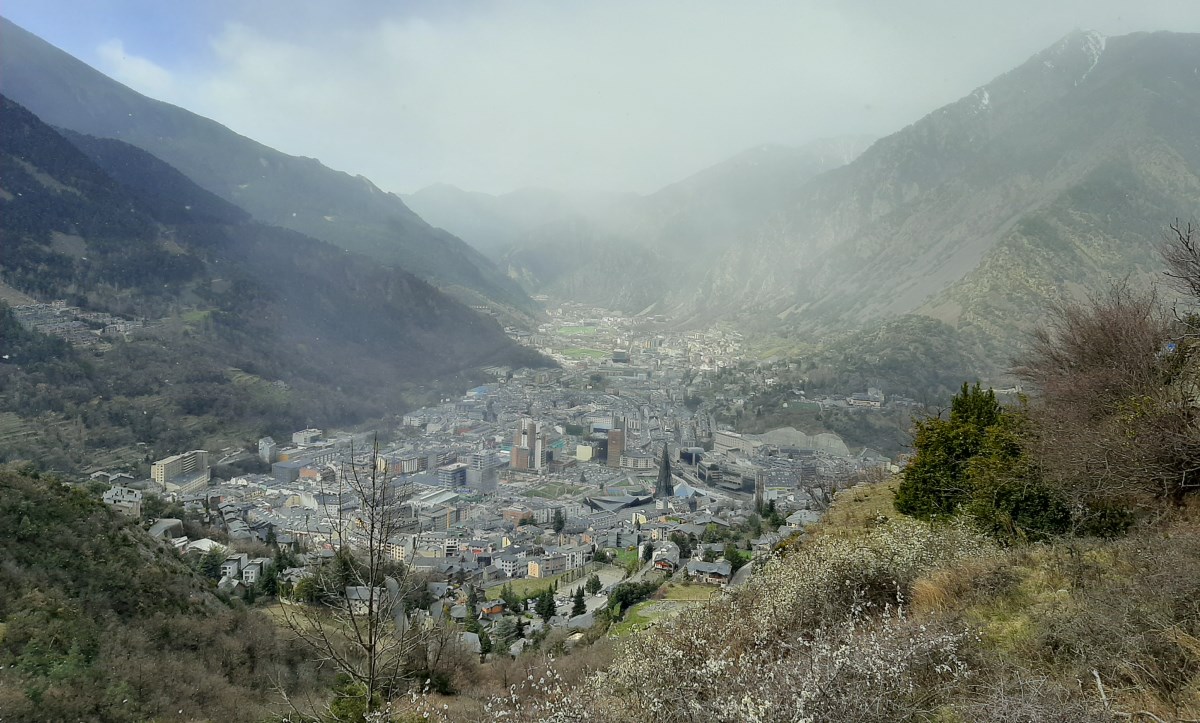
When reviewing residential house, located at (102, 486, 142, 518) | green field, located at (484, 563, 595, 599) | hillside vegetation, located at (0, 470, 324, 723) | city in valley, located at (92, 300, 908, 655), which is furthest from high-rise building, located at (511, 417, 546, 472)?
hillside vegetation, located at (0, 470, 324, 723)

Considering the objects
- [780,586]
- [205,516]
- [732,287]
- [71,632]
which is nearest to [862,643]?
[780,586]

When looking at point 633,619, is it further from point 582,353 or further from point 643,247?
point 643,247

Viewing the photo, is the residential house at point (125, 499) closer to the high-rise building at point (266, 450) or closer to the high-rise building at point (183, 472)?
the high-rise building at point (183, 472)

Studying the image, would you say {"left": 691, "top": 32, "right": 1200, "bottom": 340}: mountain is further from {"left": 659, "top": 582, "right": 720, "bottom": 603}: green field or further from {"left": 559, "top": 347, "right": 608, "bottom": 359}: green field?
{"left": 659, "top": 582, "right": 720, "bottom": 603}: green field

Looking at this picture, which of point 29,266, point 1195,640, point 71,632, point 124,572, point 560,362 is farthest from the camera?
point 560,362

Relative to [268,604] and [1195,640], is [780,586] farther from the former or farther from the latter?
[268,604]

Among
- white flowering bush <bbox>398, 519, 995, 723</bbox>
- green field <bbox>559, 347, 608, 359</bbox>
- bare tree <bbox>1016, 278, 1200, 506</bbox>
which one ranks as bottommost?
green field <bbox>559, 347, 608, 359</bbox>
